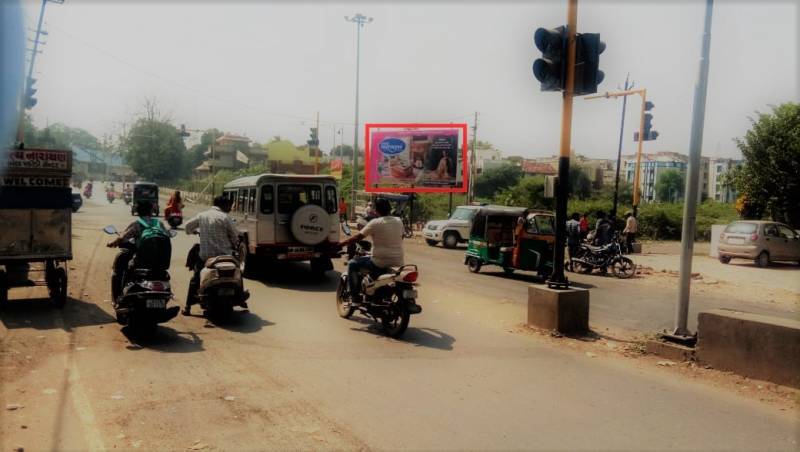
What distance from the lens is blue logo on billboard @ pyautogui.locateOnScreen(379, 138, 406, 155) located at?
33.1 metres

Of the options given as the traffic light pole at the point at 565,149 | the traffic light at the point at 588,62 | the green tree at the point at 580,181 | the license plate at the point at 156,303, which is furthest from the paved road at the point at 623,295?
the green tree at the point at 580,181

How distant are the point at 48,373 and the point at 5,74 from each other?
3.01 metres

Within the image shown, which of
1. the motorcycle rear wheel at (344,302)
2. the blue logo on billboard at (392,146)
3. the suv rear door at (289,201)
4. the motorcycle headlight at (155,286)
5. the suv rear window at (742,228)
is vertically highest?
the blue logo on billboard at (392,146)

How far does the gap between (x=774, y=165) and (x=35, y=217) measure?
955 inches

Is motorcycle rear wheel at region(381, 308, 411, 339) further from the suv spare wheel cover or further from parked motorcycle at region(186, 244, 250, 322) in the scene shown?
the suv spare wheel cover

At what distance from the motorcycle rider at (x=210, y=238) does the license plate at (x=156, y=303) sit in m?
1.36

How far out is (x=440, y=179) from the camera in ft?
108

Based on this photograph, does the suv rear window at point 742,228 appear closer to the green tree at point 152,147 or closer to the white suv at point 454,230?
the white suv at point 454,230

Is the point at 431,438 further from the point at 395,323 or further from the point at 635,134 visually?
the point at 635,134

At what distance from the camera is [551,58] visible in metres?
8.07

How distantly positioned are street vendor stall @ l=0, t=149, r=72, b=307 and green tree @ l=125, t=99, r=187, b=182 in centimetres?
7104

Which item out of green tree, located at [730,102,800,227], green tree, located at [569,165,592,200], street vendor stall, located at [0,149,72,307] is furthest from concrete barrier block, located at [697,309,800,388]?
green tree, located at [569,165,592,200]

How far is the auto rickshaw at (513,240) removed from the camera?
1470 cm

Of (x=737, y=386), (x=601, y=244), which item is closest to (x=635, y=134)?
(x=601, y=244)
